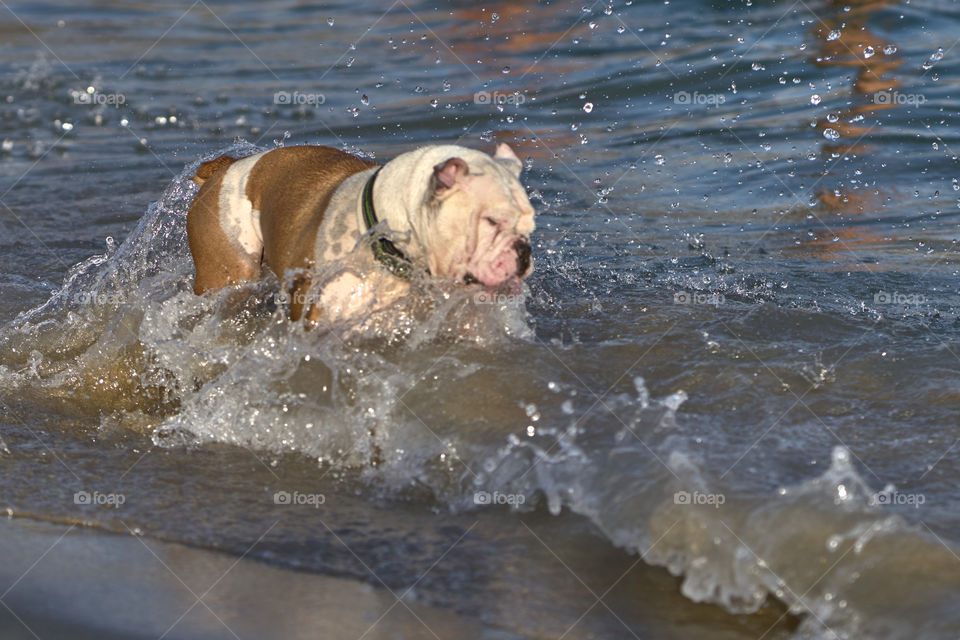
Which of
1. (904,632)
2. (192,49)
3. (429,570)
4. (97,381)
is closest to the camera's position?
(904,632)

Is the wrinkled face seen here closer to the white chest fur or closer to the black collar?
the black collar

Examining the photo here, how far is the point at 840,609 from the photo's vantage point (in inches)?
130

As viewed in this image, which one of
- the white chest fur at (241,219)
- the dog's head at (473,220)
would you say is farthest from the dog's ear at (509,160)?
the white chest fur at (241,219)

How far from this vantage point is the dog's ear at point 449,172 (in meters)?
4.19

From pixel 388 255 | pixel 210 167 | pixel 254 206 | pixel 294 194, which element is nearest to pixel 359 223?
pixel 388 255

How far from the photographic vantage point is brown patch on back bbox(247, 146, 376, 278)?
4.92 metres

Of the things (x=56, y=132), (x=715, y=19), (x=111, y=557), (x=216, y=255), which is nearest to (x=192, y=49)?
(x=56, y=132)

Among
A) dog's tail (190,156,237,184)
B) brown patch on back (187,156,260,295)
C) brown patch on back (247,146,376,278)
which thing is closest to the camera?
brown patch on back (247,146,376,278)

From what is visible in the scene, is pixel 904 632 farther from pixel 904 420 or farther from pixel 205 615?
pixel 205 615

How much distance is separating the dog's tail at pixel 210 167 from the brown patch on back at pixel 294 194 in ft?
0.91

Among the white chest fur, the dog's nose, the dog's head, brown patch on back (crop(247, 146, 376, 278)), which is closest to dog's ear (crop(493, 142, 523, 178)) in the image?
the dog's head

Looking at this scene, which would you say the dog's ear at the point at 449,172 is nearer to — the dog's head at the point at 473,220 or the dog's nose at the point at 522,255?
the dog's head at the point at 473,220

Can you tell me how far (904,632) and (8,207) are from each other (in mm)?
7167

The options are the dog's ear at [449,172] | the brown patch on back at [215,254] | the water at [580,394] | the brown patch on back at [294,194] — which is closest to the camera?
the water at [580,394]
